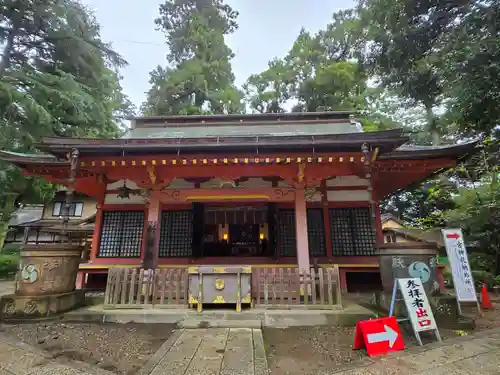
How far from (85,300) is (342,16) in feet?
92.3

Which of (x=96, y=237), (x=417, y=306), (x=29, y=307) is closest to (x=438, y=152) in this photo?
(x=417, y=306)

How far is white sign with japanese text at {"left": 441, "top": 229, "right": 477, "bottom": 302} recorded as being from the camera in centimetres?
524

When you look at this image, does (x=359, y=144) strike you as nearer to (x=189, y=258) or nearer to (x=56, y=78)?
(x=189, y=258)

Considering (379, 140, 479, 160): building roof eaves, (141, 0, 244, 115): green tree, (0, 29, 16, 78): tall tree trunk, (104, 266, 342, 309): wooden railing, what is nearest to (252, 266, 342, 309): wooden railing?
(104, 266, 342, 309): wooden railing

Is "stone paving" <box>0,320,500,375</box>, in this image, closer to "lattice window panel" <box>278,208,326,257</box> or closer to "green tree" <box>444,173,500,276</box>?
"lattice window panel" <box>278,208,326,257</box>

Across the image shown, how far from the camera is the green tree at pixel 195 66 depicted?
23047mm

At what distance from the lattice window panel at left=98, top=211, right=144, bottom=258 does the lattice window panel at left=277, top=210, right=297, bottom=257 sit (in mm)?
4531

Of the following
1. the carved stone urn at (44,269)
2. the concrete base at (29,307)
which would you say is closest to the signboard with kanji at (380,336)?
the concrete base at (29,307)

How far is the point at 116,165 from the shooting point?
6.42 m

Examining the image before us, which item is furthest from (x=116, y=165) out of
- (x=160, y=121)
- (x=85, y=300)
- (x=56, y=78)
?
(x=56, y=78)

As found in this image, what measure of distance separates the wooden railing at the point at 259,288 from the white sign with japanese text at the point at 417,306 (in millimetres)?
1388

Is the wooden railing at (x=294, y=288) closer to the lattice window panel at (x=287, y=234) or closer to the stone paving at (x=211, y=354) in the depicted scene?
the stone paving at (x=211, y=354)

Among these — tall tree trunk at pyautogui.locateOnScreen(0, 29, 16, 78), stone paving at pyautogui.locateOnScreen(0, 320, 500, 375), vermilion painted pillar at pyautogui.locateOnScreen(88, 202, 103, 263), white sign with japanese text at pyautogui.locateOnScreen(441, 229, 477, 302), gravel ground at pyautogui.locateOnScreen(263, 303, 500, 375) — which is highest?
tall tree trunk at pyautogui.locateOnScreen(0, 29, 16, 78)

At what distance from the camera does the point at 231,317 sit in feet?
16.1
